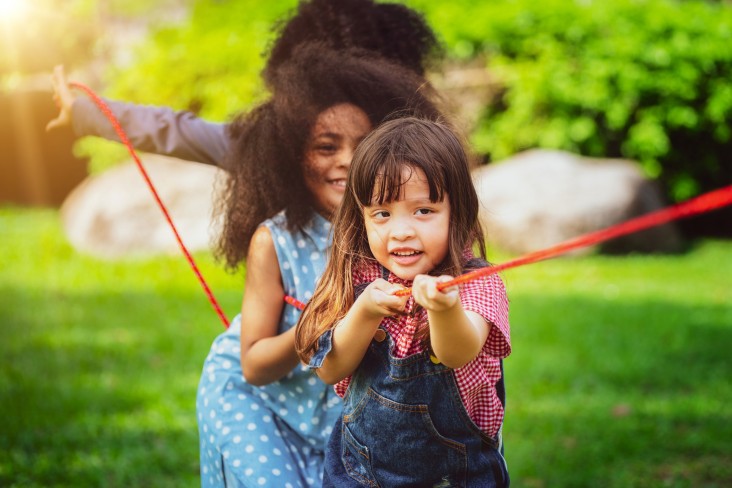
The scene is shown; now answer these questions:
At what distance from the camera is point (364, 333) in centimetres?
172

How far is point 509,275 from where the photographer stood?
23.2ft

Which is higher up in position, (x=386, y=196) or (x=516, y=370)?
(x=386, y=196)

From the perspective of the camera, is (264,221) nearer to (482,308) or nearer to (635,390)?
(482,308)

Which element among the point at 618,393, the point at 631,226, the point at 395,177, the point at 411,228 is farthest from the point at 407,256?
the point at 618,393

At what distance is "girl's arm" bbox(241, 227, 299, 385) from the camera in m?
2.19

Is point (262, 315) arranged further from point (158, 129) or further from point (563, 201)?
point (563, 201)

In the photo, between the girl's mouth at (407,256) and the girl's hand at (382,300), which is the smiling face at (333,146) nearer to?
the girl's mouth at (407,256)

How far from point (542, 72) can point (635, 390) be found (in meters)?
4.39

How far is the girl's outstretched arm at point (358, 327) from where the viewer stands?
5.35ft

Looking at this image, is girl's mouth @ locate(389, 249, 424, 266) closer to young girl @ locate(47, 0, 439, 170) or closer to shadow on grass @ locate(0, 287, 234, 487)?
young girl @ locate(47, 0, 439, 170)

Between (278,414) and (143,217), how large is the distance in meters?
5.92

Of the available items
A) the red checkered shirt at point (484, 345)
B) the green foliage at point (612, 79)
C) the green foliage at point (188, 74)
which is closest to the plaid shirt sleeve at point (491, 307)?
the red checkered shirt at point (484, 345)

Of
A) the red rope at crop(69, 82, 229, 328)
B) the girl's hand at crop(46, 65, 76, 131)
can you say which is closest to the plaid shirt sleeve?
the red rope at crop(69, 82, 229, 328)

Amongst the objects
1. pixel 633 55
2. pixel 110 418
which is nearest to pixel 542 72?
pixel 633 55
